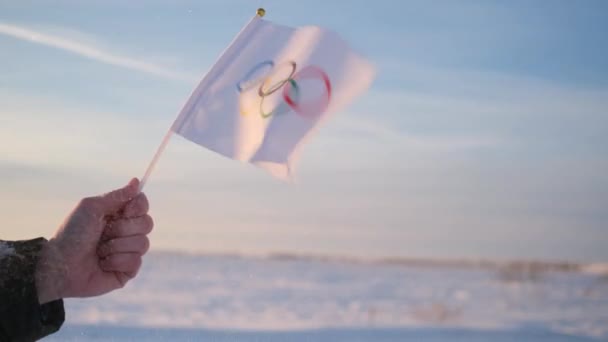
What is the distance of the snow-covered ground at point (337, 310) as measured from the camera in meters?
6.59

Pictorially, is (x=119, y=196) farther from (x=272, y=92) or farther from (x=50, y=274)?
(x=272, y=92)

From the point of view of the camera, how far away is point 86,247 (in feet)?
6.07

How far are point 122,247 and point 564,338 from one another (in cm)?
609

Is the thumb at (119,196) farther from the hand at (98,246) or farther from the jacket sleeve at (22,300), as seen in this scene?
the jacket sleeve at (22,300)

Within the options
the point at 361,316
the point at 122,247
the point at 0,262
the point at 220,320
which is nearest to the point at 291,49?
the point at 122,247

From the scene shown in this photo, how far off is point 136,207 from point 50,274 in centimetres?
28

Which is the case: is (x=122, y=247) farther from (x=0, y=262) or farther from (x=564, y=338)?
(x=564, y=338)

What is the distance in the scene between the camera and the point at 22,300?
1662mm

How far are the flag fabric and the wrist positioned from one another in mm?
505

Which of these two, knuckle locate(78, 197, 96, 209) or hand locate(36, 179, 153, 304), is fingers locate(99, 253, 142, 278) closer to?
hand locate(36, 179, 153, 304)

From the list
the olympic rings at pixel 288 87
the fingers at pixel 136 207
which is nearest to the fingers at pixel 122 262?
the fingers at pixel 136 207

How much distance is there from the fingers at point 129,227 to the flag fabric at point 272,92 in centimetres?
32

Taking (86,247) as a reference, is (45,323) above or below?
below

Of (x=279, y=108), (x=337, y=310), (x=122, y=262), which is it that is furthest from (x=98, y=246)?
(x=337, y=310)
